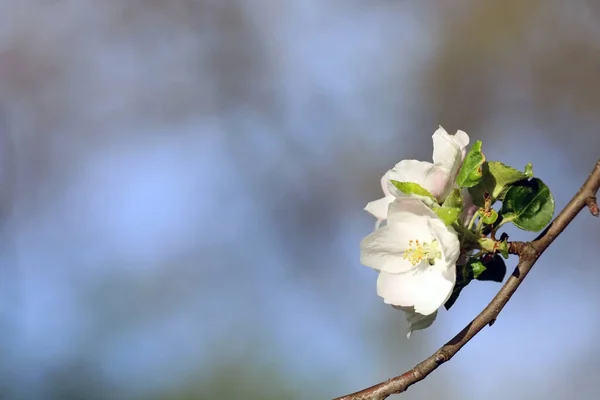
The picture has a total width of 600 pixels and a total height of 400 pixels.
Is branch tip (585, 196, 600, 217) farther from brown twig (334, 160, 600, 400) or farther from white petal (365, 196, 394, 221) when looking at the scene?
white petal (365, 196, 394, 221)

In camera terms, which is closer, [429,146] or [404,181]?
[404,181]

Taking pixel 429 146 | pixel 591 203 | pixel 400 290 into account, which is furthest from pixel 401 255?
pixel 429 146

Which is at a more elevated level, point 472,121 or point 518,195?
point 518,195

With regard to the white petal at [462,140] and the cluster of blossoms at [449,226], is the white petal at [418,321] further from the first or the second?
the white petal at [462,140]

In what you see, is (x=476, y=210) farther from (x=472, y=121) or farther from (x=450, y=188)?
(x=472, y=121)

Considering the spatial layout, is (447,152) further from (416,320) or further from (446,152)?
(416,320)

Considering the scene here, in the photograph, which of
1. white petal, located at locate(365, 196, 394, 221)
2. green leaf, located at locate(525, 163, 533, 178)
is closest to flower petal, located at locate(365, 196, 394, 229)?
white petal, located at locate(365, 196, 394, 221)

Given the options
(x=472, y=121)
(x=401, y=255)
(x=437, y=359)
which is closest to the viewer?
(x=437, y=359)
